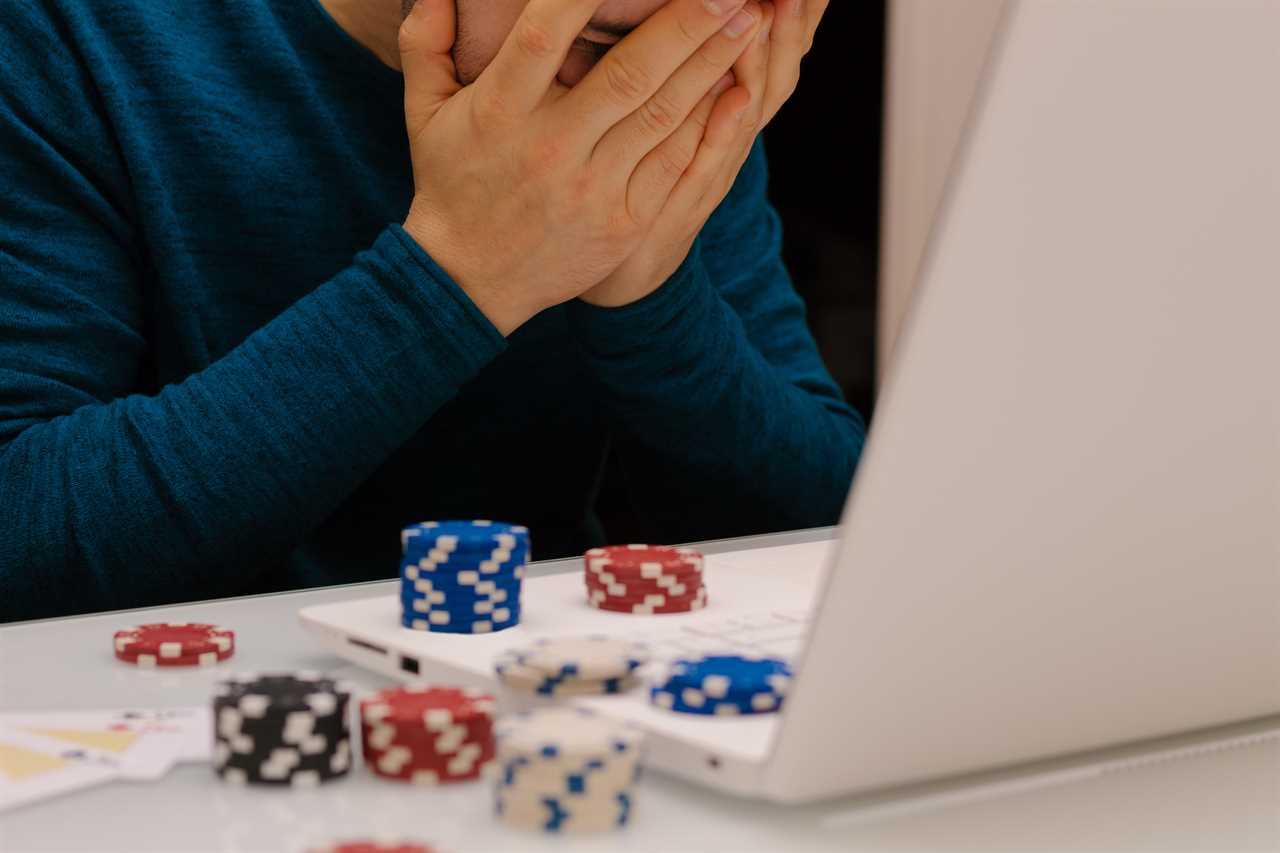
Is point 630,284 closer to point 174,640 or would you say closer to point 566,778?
point 174,640

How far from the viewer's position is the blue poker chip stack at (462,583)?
0.71 m

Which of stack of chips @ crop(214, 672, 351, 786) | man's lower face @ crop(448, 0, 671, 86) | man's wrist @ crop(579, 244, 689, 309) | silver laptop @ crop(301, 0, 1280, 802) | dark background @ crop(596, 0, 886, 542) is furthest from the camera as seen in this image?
dark background @ crop(596, 0, 886, 542)

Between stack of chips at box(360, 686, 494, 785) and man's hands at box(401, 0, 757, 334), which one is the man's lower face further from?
stack of chips at box(360, 686, 494, 785)

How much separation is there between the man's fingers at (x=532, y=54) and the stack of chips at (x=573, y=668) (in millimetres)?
623

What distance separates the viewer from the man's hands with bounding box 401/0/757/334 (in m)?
1.13

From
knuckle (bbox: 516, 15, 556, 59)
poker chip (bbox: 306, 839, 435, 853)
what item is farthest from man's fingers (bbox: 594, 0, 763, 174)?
poker chip (bbox: 306, 839, 435, 853)

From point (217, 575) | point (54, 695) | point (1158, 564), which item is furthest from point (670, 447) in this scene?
point (1158, 564)

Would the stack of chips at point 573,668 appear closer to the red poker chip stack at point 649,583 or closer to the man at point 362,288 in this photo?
the red poker chip stack at point 649,583

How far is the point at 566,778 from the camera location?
1.66ft

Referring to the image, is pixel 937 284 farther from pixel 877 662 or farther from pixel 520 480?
pixel 520 480

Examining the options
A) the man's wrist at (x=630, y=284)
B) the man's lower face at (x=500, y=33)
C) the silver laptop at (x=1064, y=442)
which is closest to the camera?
the silver laptop at (x=1064, y=442)

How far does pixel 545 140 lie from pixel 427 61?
0.14m

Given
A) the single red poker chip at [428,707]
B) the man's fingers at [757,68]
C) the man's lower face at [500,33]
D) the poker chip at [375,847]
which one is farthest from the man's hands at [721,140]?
the poker chip at [375,847]

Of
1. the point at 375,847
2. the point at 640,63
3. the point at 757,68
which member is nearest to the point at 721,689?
the point at 375,847
